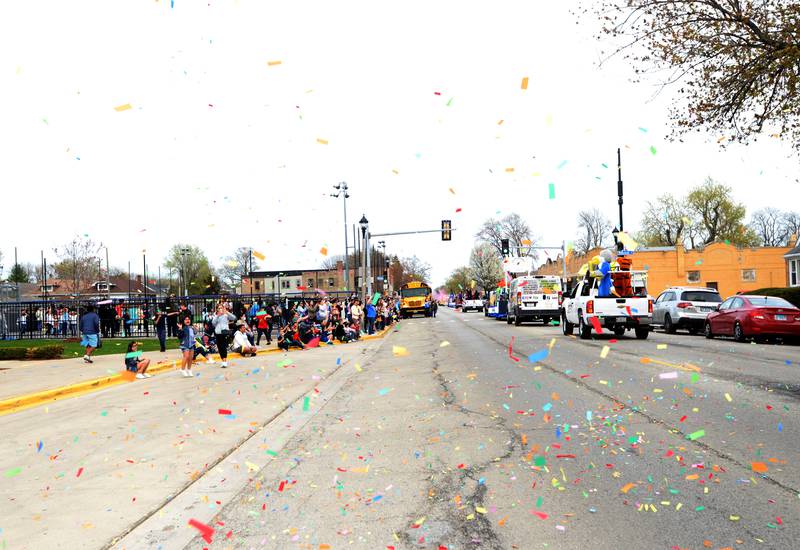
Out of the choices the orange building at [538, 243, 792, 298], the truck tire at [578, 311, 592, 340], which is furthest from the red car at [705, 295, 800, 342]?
the orange building at [538, 243, 792, 298]

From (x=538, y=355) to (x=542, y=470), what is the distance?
431 inches

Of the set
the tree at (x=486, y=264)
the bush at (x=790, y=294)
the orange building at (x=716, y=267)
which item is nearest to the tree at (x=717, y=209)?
the orange building at (x=716, y=267)

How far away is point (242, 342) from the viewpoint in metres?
19.7

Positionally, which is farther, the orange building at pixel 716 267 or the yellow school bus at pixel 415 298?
→ the yellow school bus at pixel 415 298

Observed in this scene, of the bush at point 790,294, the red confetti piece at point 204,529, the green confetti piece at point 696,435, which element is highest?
the bush at point 790,294

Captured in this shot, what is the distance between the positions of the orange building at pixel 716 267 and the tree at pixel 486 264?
45.3 meters

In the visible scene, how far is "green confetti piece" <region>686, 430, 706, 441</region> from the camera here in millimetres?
6802

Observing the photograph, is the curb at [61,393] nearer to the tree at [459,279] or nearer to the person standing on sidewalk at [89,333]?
the person standing on sidewalk at [89,333]

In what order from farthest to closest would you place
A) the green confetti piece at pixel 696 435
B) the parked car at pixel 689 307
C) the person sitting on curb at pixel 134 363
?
1. the parked car at pixel 689 307
2. the person sitting on curb at pixel 134 363
3. the green confetti piece at pixel 696 435

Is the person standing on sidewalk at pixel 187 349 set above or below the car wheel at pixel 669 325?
above

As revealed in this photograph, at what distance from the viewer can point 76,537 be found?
471 cm

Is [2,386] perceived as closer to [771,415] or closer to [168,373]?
[168,373]

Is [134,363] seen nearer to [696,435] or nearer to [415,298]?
[696,435]

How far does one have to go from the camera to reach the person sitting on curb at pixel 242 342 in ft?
64.7
